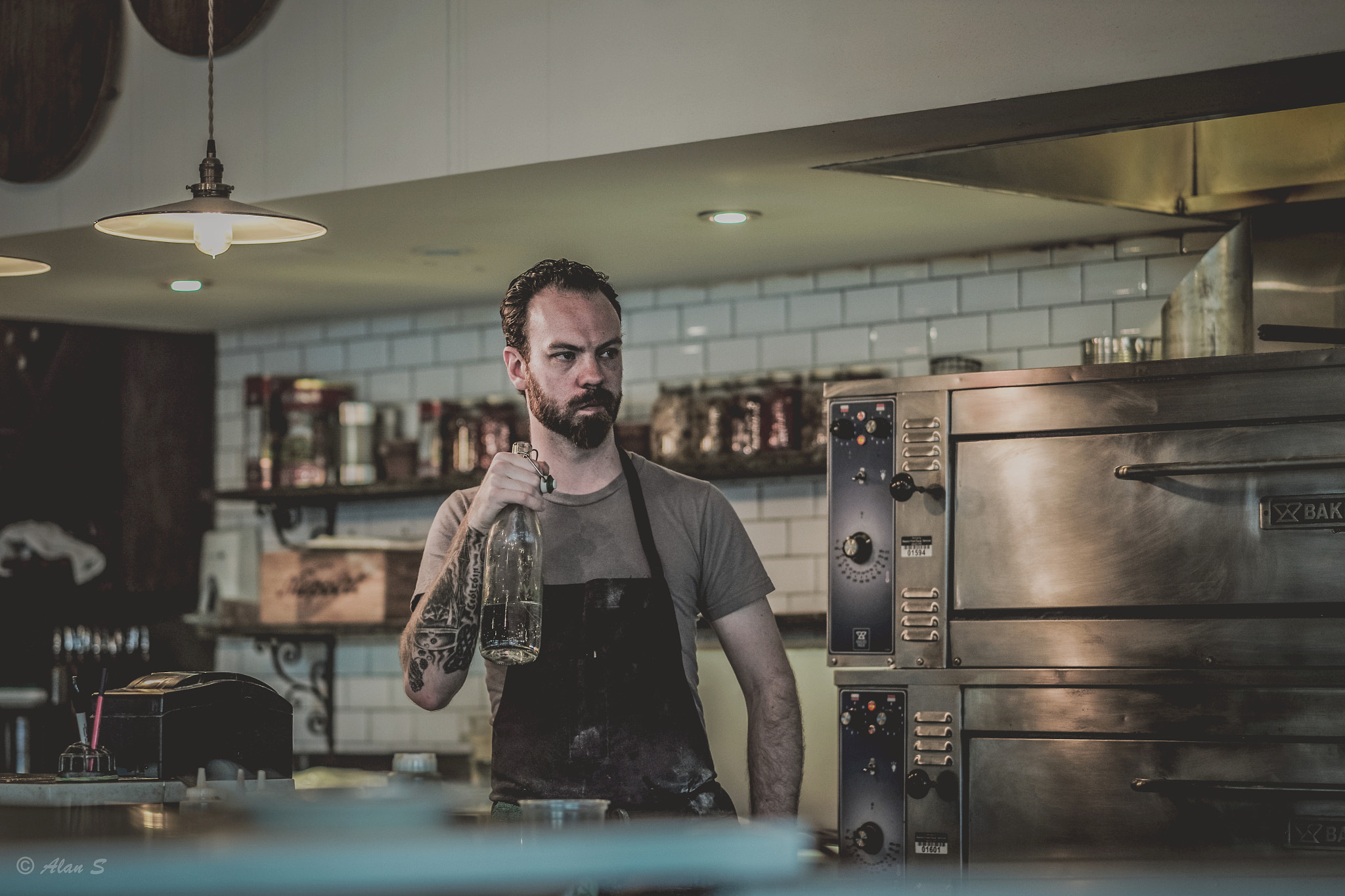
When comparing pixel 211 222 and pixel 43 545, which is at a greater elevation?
pixel 211 222

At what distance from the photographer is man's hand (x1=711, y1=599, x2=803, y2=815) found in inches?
115

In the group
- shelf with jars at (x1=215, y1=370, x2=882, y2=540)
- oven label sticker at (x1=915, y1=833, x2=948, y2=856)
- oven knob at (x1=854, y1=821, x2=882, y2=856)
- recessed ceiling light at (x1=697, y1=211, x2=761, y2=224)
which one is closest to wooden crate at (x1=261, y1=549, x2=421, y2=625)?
shelf with jars at (x1=215, y1=370, x2=882, y2=540)

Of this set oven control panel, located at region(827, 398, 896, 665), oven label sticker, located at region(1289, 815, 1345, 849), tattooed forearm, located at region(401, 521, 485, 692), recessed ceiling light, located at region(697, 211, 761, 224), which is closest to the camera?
→ tattooed forearm, located at region(401, 521, 485, 692)

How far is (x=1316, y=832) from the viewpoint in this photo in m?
3.06

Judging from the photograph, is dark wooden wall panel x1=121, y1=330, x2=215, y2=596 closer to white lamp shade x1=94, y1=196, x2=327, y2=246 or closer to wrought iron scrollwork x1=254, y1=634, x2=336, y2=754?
wrought iron scrollwork x1=254, y1=634, x2=336, y2=754

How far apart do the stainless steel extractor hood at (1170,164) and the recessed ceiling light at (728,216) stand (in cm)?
48

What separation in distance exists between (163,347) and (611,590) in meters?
3.59

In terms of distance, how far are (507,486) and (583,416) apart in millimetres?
385

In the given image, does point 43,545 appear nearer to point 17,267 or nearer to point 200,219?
point 17,267

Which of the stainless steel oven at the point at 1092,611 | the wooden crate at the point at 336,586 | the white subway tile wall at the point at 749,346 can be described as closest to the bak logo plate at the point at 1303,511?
the stainless steel oven at the point at 1092,611

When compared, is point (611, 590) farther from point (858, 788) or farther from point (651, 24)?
point (651, 24)

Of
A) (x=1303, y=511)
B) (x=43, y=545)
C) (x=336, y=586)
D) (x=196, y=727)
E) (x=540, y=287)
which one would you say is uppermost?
(x=540, y=287)

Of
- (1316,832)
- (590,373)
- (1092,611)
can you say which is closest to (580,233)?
(590,373)

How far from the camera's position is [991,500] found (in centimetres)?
346
